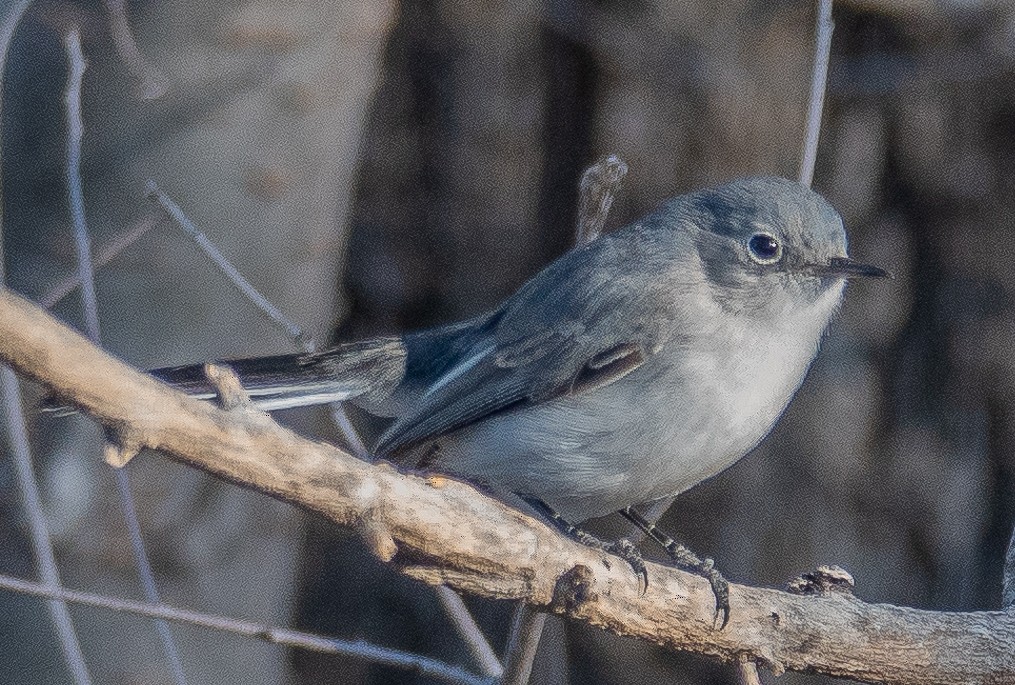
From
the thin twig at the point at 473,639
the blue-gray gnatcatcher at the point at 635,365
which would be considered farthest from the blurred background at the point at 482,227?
the thin twig at the point at 473,639

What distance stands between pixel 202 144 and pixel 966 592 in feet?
10.00

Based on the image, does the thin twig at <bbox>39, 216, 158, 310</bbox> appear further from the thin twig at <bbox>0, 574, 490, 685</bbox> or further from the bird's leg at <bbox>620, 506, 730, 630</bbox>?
the bird's leg at <bbox>620, 506, 730, 630</bbox>

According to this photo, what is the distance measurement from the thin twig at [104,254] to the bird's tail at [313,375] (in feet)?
1.18

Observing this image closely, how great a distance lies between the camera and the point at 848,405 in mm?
4695

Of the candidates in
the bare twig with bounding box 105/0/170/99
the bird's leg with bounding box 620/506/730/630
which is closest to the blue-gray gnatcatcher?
the bird's leg with bounding box 620/506/730/630

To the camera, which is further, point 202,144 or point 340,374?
point 202,144

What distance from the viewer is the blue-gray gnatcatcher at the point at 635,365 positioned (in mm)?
2658

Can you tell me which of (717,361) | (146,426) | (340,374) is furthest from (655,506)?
(146,426)

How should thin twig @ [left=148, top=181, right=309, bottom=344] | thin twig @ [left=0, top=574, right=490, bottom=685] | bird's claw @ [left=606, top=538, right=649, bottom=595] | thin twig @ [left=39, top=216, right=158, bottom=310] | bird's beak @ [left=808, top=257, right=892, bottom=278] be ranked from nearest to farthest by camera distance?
thin twig @ [left=0, top=574, right=490, bottom=685]
bird's claw @ [left=606, top=538, right=649, bottom=595]
thin twig @ [left=148, top=181, right=309, bottom=344]
bird's beak @ [left=808, top=257, right=892, bottom=278]
thin twig @ [left=39, top=216, right=158, bottom=310]

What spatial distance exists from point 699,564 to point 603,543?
8.9 inches

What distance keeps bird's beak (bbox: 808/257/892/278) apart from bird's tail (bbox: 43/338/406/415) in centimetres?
106

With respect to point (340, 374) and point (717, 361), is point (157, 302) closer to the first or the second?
point (340, 374)

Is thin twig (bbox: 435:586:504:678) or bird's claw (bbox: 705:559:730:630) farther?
thin twig (bbox: 435:586:504:678)

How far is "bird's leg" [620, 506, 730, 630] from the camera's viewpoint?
2.37 meters
